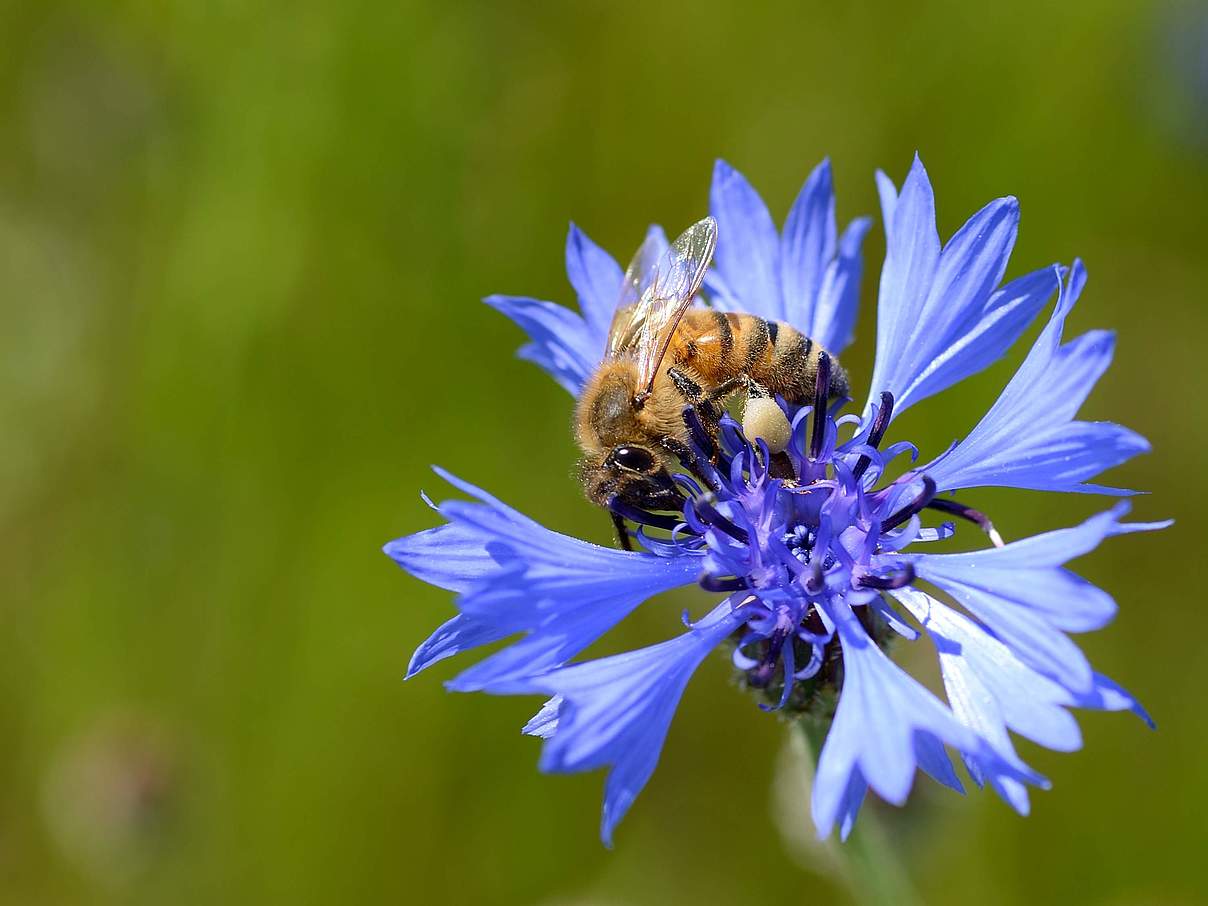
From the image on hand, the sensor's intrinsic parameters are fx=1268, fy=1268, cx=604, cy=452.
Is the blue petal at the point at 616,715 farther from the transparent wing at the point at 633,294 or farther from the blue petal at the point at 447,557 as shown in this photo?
the transparent wing at the point at 633,294

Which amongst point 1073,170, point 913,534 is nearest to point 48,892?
point 913,534

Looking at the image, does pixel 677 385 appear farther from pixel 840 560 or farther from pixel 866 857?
pixel 866 857

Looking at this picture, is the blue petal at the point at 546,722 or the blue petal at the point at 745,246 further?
the blue petal at the point at 745,246

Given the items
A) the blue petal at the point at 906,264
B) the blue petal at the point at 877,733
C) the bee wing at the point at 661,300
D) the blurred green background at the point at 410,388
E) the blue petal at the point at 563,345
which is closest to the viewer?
the blue petal at the point at 877,733

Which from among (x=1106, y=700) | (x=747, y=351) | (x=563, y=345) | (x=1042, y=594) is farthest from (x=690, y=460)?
(x=1106, y=700)

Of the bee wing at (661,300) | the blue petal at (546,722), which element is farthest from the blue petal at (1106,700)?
the bee wing at (661,300)

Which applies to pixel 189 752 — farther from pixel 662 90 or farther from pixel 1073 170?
pixel 1073 170

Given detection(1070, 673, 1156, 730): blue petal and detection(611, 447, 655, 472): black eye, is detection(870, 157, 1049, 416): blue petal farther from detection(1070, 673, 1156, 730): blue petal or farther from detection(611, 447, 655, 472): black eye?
detection(1070, 673, 1156, 730): blue petal

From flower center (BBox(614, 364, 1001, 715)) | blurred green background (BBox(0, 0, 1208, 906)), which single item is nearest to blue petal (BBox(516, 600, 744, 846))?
flower center (BBox(614, 364, 1001, 715))
